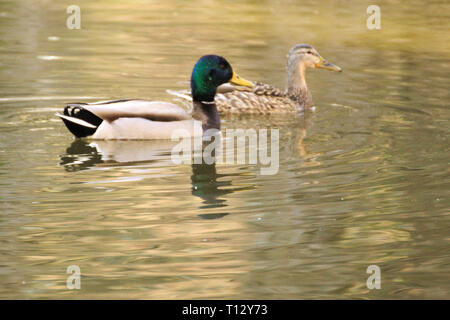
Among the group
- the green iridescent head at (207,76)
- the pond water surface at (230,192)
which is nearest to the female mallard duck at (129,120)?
the pond water surface at (230,192)

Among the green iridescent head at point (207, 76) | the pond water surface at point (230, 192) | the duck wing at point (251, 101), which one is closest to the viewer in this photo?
the pond water surface at point (230, 192)

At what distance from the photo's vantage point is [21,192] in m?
7.87

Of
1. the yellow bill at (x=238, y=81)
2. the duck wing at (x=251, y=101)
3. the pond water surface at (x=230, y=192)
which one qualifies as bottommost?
the pond water surface at (x=230, y=192)

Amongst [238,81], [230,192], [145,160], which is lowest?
[230,192]

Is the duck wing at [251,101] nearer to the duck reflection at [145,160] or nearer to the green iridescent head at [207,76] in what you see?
the green iridescent head at [207,76]

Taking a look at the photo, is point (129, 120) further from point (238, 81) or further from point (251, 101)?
point (251, 101)

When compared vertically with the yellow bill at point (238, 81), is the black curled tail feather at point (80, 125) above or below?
below

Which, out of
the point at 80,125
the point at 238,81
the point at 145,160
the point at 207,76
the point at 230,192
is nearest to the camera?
the point at 230,192

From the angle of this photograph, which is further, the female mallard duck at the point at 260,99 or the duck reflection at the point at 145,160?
the female mallard duck at the point at 260,99

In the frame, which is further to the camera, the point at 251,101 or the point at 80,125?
the point at 251,101

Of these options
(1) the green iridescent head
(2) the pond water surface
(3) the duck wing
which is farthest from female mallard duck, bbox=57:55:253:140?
(3) the duck wing

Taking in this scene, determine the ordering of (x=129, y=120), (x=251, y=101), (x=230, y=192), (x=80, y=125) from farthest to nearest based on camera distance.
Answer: (x=251, y=101)
(x=129, y=120)
(x=80, y=125)
(x=230, y=192)

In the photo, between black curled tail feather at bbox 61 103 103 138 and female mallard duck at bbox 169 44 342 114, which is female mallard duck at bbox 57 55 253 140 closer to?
black curled tail feather at bbox 61 103 103 138

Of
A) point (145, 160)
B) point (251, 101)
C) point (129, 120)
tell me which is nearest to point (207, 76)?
point (251, 101)
